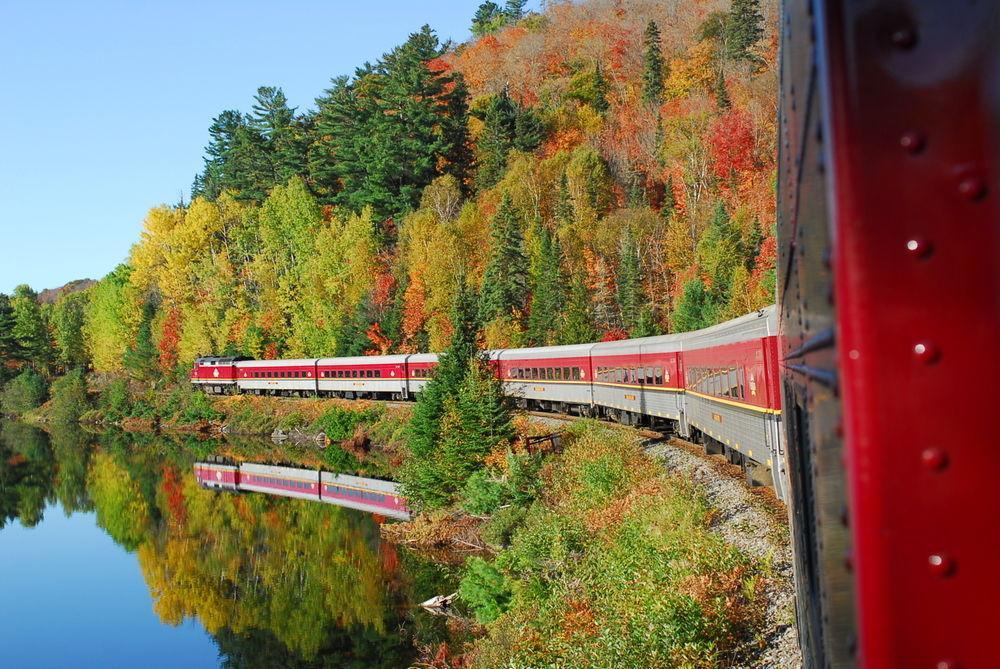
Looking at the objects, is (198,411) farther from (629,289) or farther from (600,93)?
(600,93)

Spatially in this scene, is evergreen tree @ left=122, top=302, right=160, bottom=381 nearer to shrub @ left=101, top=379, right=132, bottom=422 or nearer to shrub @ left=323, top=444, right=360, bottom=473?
shrub @ left=101, top=379, right=132, bottom=422

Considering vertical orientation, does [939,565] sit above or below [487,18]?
below

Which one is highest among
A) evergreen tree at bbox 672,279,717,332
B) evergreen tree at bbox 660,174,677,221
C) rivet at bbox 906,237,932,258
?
evergreen tree at bbox 660,174,677,221

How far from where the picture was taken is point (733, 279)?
37000 mm

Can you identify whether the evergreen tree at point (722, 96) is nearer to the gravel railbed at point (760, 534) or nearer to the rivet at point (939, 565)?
the gravel railbed at point (760, 534)

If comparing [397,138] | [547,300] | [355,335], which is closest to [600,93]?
[397,138]

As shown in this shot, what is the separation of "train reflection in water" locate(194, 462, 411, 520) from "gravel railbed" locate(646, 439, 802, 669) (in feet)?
42.5

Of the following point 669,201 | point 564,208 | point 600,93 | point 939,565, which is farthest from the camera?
point 600,93

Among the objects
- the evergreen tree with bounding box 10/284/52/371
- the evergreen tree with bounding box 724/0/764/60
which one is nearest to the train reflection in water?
the evergreen tree with bounding box 724/0/764/60

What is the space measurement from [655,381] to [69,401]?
63796mm

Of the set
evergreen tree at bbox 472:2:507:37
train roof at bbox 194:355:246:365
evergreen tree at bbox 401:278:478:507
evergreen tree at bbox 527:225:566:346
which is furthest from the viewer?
evergreen tree at bbox 472:2:507:37

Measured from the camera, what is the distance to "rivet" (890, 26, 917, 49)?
1.25 metres

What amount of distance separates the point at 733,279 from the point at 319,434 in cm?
2355

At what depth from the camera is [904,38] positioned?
125 centimetres
